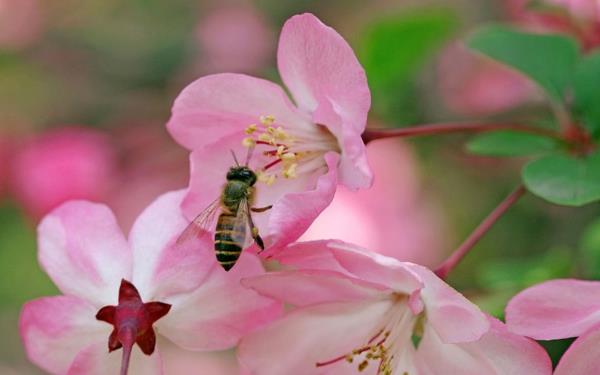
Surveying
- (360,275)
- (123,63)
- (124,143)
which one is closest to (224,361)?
(124,143)

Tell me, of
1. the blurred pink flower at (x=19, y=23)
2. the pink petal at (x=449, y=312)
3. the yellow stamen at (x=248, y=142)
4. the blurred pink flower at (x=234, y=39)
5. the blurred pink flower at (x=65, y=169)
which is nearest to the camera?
the pink petal at (x=449, y=312)

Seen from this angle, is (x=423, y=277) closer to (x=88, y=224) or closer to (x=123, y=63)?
(x=88, y=224)

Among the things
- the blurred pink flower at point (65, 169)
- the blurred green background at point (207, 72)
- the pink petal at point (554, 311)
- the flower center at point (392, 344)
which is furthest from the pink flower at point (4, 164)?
the pink petal at point (554, 311)

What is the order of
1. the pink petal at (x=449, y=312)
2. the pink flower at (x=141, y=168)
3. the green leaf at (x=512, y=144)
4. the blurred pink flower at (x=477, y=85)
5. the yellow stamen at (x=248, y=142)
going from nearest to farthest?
the pink petal at (x=449, y=312), the yellow stamen at (x=248, y=142), the green leaf at (x=512, y=144), the blurred pink flower at (x=477, y=85), the pink flower at (x=141, y=168)

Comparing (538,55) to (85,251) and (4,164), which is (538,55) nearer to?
(85,251)

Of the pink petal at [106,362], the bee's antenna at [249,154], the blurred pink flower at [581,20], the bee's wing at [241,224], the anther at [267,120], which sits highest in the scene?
the anther at [267,120]

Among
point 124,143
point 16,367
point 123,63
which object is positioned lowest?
point 16,367

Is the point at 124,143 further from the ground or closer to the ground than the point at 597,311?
closer to the ground

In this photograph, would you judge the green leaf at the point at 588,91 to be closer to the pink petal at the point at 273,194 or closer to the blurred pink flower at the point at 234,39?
the pink petal at the point at 273,194
